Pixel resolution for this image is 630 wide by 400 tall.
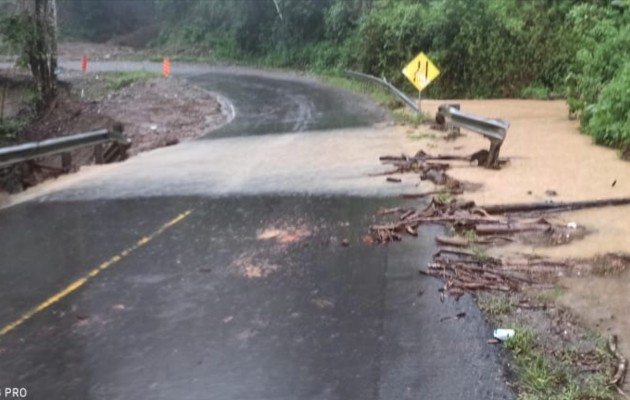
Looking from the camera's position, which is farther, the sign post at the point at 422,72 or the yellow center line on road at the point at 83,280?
the sign post at the point at 422,72

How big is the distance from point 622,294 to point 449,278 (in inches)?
60.9

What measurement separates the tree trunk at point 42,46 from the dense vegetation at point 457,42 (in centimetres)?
1359

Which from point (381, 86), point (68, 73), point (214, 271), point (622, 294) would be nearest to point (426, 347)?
point (622, 294)

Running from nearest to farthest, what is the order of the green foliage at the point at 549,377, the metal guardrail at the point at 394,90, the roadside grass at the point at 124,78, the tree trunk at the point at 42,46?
the green foliage at the point at 549,377 → the metal guardrail at the point at 394,90 → the tree trunk at the point at 42,46 → the roadside grass at the point at 124,78

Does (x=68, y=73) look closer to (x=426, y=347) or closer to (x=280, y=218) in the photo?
(x=280, y=218)

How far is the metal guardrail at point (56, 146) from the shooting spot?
13539 millimetres

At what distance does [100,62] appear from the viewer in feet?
167

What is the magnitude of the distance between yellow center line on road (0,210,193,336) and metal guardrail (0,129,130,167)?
4.58 metres

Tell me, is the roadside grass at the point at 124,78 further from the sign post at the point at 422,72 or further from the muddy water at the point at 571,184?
the muddy water at the point at 571,184

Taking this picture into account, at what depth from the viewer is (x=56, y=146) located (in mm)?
15000

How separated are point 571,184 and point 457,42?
20591mm

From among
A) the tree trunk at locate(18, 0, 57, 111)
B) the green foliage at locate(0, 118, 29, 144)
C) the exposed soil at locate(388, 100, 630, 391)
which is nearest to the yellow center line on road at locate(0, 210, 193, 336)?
the exposed soil at locate(388, 100, 630, 391)

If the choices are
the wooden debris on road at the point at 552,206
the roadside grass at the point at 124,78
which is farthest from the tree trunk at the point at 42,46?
the wooden debris on road at the point at 552,206

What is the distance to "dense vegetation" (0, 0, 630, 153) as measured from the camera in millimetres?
19839
